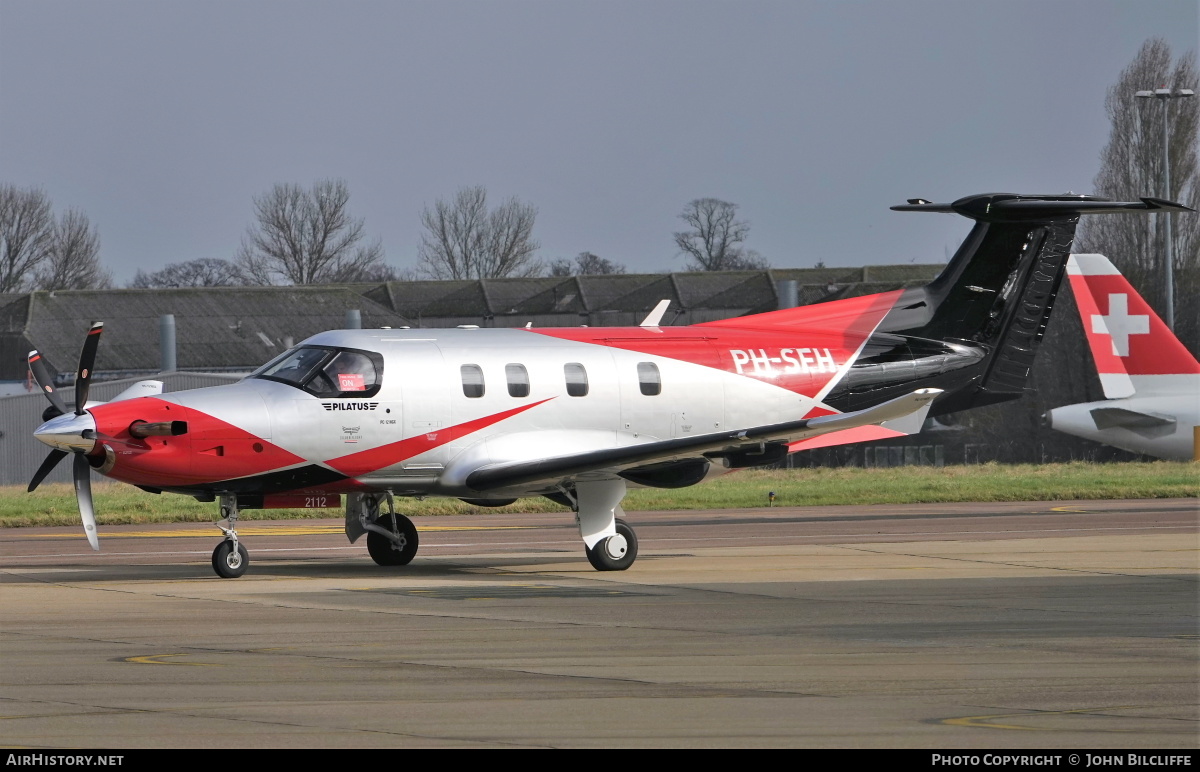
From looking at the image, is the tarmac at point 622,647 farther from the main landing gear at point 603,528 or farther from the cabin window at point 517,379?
the cabin window at point 517,379

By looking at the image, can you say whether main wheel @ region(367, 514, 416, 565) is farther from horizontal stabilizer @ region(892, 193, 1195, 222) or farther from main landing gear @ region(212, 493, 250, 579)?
horizontal stabilizer @ region(892, 193, 1195, 222)

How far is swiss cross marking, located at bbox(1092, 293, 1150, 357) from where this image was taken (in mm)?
28000

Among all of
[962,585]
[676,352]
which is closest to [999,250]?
[676,352]

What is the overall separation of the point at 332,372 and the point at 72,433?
3.02 metres

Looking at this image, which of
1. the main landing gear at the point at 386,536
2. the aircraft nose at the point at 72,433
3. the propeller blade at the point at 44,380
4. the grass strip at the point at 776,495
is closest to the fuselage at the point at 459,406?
the aircraft nose at the point at 72,433

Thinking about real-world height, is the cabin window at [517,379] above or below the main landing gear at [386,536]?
above

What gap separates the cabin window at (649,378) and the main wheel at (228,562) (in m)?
5.38

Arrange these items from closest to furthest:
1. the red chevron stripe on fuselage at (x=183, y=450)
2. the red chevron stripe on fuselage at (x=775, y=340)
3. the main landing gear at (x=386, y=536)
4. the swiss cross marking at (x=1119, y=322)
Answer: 1. the red chevron stripe on fuselage at (x=183, y=450)
2. the main landing gear at (x=386, y=536)
3. the red chevron stripe on fuselage at (x=775, y=340)
4. the swiss cross marking at (x=1119, y=322)

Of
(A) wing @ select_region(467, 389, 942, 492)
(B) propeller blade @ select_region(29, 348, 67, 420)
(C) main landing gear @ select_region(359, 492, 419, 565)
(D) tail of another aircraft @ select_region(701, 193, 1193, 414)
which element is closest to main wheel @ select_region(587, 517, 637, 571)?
(A) wing @ select_region(467, 389, 942, 492)

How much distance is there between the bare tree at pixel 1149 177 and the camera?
60500 mm

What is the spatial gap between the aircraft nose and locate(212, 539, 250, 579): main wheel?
1915mm

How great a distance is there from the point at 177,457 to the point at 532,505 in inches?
613

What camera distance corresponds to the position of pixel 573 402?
1798 cm

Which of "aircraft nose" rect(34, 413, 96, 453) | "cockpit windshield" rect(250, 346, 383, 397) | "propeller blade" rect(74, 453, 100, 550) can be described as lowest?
"propeller blade" rect(74, 453, 100, 550)
